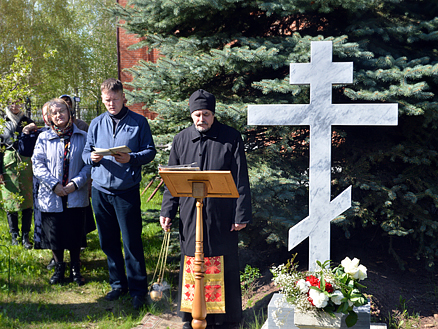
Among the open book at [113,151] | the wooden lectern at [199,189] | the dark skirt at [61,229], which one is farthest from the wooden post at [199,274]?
the dark skirt at [61,229]

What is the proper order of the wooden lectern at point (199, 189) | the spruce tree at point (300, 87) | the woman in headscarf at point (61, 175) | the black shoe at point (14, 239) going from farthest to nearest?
1. the black shoe at point (14, 239)
2. the woman in headscarf at point (61, 175)
3. the spruce tree at point (300, 87)
4. the wooden lectern at point (199, 189)

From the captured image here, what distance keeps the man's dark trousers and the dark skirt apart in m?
0.50

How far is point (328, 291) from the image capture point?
2.97m

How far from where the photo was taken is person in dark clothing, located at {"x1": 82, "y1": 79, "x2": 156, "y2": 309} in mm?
3947

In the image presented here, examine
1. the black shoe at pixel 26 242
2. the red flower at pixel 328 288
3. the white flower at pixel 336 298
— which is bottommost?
the black shoe at pixel 26 242

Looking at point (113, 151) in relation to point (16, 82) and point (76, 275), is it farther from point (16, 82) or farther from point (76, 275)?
point (76, 275)

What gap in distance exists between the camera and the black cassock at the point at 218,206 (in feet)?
11.5

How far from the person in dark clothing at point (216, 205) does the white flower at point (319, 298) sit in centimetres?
80

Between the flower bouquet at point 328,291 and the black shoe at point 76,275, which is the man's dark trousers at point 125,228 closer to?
the black shoe at point 76,275

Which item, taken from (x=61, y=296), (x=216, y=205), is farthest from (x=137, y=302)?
(x=216, y=205)

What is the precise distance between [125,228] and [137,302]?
28.3 inches

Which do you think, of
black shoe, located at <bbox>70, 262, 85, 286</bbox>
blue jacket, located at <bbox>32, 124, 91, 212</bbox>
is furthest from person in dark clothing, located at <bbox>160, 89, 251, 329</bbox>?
black shoe, located at <bbox>70, 262, 85, 286</bbox>

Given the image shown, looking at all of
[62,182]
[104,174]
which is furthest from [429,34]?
[62,182]

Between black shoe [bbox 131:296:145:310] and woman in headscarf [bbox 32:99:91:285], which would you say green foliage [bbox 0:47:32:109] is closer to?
woman in headscarf [bbox 32:99:91:285]
